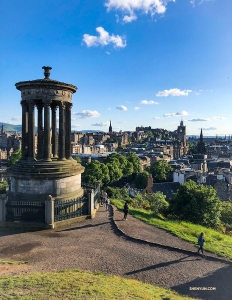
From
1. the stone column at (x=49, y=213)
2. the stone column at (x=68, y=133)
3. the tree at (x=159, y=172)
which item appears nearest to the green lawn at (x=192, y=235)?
the stone column at (x=49, y=213)

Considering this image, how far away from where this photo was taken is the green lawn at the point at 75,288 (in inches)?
334

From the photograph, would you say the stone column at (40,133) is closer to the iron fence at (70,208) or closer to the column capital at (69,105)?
the column capital at (69,105)

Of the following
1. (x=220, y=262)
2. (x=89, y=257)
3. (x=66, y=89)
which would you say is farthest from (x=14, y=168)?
(x=220, y=262)

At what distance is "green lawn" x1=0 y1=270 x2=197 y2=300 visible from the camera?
8.48 m

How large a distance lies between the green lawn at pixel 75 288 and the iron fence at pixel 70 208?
6305 mm

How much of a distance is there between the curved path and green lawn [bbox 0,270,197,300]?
911 mm

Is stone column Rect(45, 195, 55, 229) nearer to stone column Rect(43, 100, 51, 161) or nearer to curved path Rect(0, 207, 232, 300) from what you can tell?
curved path Rect(0, 207, 232, 300)

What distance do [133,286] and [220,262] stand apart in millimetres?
5405

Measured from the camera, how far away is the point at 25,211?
1628 cm

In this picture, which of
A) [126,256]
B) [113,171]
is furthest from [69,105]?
[113,171]

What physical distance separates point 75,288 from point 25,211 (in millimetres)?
8489

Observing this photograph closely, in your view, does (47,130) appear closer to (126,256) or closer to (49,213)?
(49,213)

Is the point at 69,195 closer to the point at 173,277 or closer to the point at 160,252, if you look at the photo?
the point at 160,252

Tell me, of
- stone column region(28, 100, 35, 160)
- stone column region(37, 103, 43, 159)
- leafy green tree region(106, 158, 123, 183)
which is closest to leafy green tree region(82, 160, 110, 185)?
leafy green tree region(106, 158, 123, 183)
